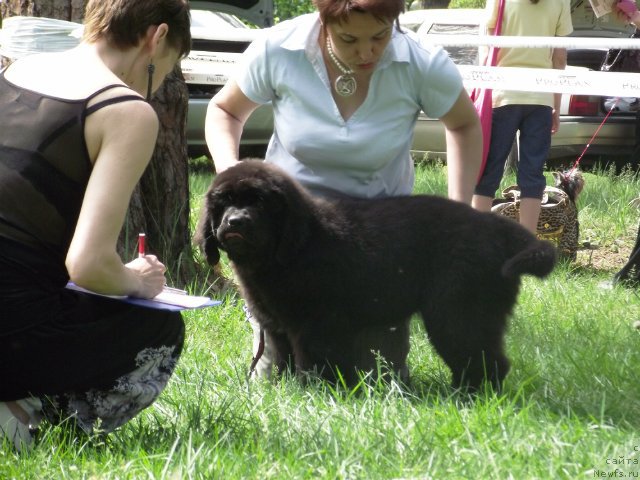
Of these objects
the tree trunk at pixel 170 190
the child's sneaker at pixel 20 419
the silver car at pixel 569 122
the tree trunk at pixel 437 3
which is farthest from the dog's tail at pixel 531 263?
the tree trunk at pixel 437 3

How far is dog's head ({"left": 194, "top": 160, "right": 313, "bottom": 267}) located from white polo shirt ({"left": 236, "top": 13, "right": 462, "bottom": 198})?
0.88ft

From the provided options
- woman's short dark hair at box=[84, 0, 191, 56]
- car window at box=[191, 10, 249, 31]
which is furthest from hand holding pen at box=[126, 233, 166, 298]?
car window at box=[191, 10, 249, 31]

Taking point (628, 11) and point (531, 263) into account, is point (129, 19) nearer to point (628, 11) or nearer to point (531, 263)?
point (531, 263)

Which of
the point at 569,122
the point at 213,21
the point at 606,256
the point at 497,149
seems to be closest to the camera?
the point at 497,149

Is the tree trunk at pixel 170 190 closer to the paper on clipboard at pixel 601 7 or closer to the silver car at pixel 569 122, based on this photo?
the paper on clipboard at pixel 601 7

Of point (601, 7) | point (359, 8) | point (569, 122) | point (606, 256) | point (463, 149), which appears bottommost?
point (606, 256)

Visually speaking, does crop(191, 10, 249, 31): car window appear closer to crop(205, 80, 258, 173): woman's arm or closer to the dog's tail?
crop(205, 80, 258, 173): woman's arm

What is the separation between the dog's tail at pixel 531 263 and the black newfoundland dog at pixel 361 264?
10cm

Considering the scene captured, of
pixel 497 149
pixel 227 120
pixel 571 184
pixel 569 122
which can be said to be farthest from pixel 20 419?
pixel 569 122

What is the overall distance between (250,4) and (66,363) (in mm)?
7053

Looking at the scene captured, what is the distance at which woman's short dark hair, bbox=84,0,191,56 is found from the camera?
299 cm

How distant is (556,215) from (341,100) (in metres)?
3.38

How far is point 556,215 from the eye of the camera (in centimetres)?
700

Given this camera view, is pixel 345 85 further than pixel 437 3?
No
